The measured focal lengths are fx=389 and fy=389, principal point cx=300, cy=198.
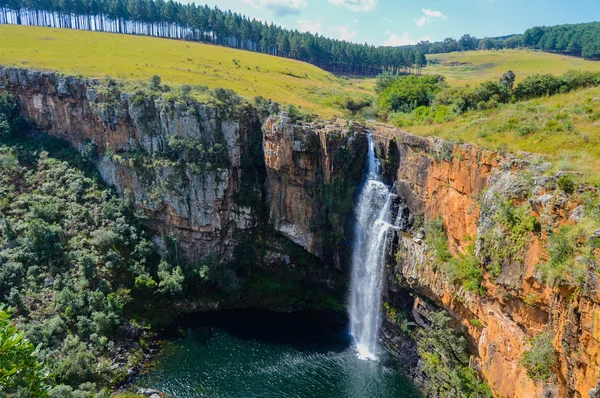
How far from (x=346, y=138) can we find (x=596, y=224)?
23546 millimetres

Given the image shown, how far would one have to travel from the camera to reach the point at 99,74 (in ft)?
176

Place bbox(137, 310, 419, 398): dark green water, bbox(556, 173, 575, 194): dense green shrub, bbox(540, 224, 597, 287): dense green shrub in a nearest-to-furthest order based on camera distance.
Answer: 1. bbox(540, 224, 597, 287): dense green shrub
2. bbox(556, 173, 575, 194): dense green shrub
3. bbox(137, 310, 419, 398): dark green water

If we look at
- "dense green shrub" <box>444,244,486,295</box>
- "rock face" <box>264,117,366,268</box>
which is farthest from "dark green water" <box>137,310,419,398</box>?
"dense green shrub" <box>444,244,486,295</box>

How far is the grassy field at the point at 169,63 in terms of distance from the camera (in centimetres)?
5616

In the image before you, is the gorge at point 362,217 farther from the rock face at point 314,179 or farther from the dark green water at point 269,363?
the dark green water at point 269,363

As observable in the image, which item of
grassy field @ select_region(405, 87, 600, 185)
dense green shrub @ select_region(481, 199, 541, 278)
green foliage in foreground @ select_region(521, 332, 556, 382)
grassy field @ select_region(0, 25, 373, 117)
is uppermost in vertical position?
grassy field @ select_region(0, 25, 373, 117)

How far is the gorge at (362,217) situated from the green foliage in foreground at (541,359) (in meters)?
0.29

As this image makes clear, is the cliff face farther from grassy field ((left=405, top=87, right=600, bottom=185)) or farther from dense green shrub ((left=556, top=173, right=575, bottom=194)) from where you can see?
grassy field ((left=405, top=87, right=600, bottom=185))

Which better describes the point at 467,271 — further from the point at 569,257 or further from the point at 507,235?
the point at 569,257

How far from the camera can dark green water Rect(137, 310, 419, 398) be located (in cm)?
3375

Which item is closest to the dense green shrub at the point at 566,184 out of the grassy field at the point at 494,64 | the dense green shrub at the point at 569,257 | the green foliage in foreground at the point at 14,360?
the dense green shrub at the point at 569,257

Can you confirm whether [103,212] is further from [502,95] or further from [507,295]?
[502,95]

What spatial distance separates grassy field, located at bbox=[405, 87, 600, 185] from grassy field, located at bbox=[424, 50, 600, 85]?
46220 millimetres

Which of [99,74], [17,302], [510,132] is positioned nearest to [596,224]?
[510,132]
